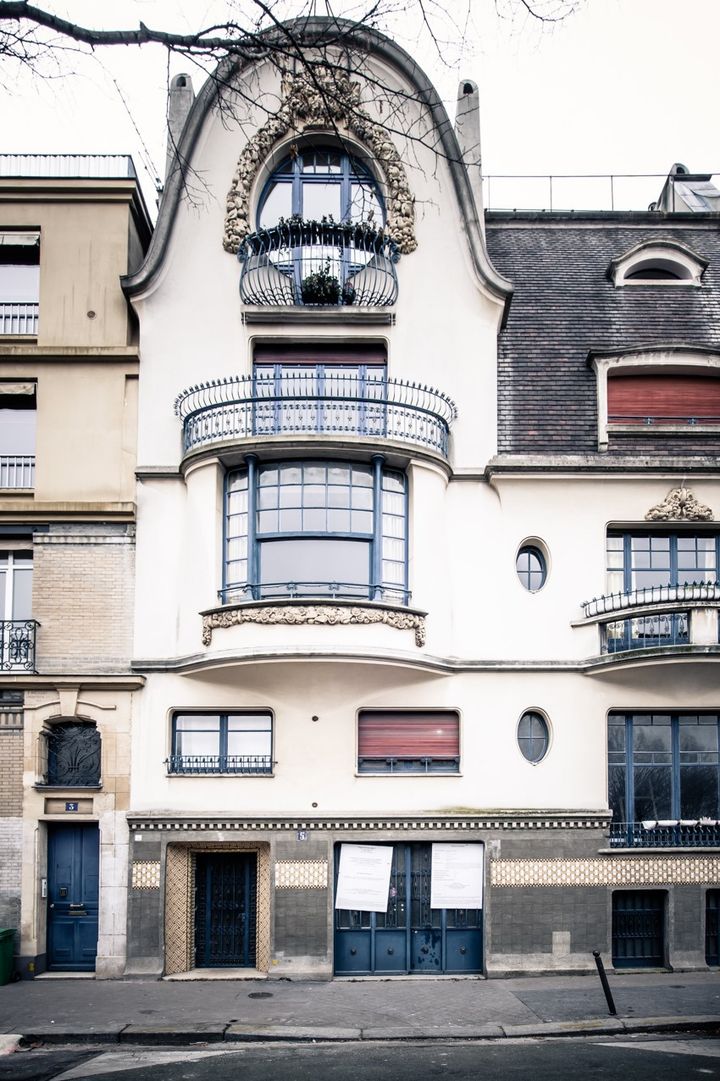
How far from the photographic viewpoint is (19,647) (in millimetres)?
20844

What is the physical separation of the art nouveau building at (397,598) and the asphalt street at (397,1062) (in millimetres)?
4371

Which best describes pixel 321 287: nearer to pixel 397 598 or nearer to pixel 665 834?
pixel 397 598

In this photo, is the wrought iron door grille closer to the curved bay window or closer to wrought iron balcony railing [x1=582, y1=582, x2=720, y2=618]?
wrought iron balcony railing [x1=582, y1=582, x2=720, y2=618]

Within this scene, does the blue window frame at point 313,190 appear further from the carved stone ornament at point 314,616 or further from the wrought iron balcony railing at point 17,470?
the carved stone ornament at point 314,616

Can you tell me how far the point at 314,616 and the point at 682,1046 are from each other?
28.5 feet

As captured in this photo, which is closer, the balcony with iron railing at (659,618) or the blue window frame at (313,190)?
the balcony with iron railing at (659,618)

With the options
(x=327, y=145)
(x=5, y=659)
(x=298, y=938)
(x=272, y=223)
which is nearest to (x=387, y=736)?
(x=298, y=938)

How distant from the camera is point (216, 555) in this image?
20422mm

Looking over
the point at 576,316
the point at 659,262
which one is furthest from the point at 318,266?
the point at 659,262

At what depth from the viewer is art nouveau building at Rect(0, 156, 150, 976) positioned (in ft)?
66.7

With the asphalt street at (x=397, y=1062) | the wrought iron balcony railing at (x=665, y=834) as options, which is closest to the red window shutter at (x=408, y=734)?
the wrought iron balcony railing at (x=665, y=834)

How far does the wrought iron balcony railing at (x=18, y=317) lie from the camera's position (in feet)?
72.2

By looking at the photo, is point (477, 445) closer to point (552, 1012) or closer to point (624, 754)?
point (624, 754)

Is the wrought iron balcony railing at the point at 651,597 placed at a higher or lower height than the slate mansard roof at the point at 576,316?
lower
